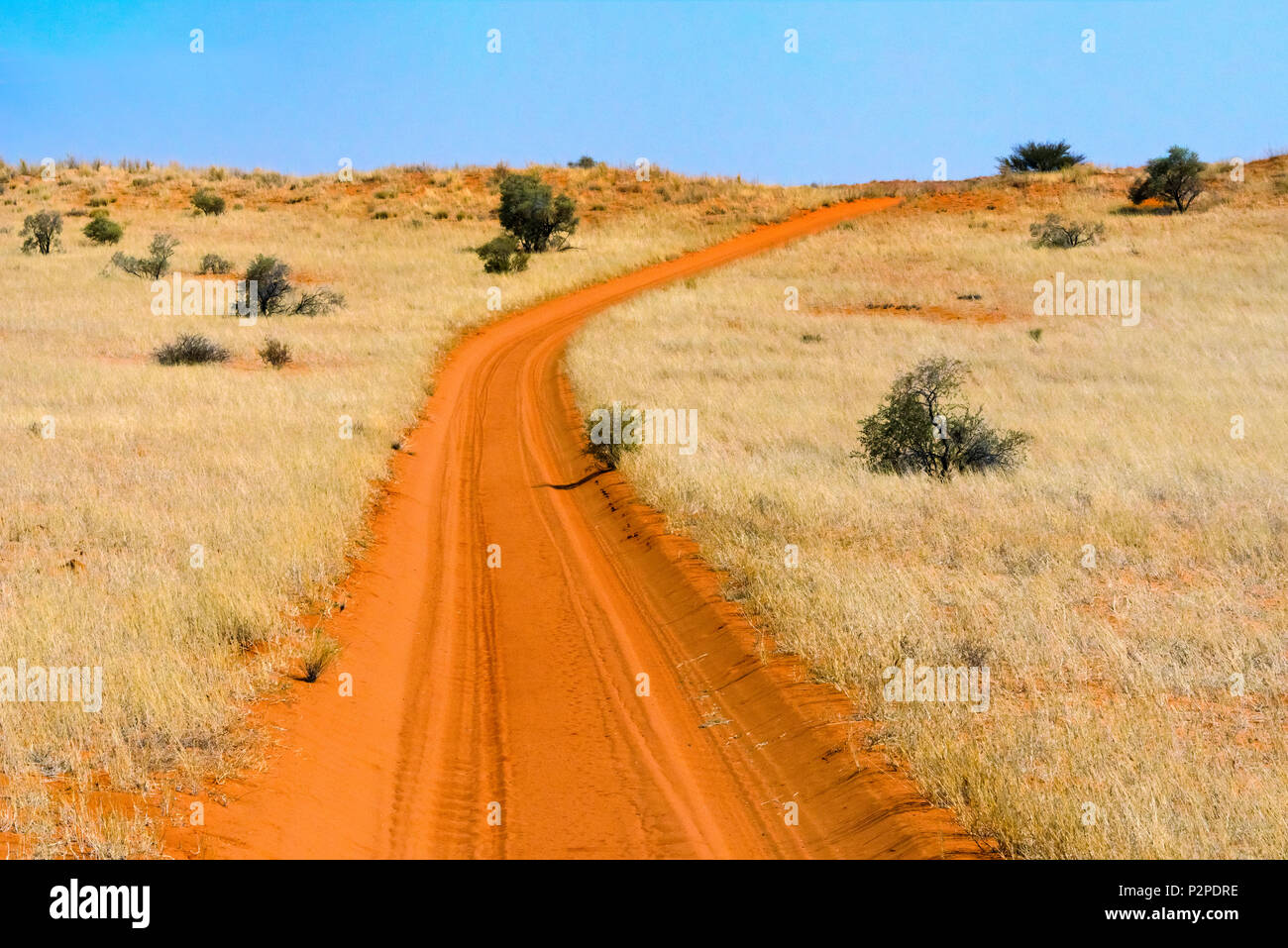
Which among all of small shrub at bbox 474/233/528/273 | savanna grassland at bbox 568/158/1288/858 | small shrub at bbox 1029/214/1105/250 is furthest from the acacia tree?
small shrub at bbox 474/233/528/273

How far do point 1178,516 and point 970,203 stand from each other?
42.0 metres

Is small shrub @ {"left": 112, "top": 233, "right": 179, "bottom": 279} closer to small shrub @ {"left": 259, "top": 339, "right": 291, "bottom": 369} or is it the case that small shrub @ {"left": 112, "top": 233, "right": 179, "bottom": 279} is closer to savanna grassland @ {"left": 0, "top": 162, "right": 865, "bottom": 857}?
savanna grassland @ {"left": 0, "top": 162, "right": 865, "bottom": 857}

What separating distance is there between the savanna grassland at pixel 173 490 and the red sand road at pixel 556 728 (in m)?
0.50

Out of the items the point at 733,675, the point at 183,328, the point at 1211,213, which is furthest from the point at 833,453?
the point at 1211,213

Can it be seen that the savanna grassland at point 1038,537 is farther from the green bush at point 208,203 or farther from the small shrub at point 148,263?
the green bush at point 208,203

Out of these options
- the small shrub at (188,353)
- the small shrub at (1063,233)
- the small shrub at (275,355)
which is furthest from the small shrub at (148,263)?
the small shrub at (1063,233)

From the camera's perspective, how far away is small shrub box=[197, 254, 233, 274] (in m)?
34.6

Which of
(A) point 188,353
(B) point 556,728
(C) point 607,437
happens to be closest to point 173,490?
(C) point 607,437

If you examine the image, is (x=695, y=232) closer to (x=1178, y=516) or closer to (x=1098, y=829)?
(x=1178, y=516)

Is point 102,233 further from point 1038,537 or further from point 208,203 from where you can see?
point 1038,537

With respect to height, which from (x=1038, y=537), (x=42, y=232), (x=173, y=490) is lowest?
(x=1038, y=537)

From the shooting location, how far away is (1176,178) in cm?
4450

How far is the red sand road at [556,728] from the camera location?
17.8ft

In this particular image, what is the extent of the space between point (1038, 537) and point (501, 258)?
27.8 m
